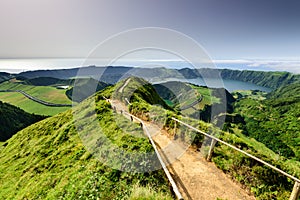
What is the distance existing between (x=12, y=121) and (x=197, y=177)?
125214 mm

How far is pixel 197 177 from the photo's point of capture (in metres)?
8.19

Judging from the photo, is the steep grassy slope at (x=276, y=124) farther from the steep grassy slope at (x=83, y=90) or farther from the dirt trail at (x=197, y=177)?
the dirt trail at (x=197, y=177)

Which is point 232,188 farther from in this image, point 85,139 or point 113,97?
point 113,97

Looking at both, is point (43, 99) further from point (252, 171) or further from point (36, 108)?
point (252, 171)

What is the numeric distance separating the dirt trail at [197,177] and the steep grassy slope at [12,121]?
356 feet

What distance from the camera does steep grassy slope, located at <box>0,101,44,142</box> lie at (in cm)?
9511

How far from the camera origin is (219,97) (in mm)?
197000

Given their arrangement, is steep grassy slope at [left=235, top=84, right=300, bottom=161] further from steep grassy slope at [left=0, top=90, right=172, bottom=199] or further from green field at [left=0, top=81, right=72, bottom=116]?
green field at [left=0, top=81, right=72, bottom=116]

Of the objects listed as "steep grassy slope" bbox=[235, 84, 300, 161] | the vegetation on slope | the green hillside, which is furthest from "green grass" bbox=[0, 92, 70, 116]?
"steep grassy slope" bbox=[235, 84, 300, 161]

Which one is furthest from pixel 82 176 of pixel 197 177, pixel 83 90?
pixel 83 90

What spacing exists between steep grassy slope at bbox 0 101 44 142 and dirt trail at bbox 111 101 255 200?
108 metres

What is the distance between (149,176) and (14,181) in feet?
45.1

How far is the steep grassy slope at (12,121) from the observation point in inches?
3745

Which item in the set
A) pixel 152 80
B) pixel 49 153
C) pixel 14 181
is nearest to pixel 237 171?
pixel 49 153
